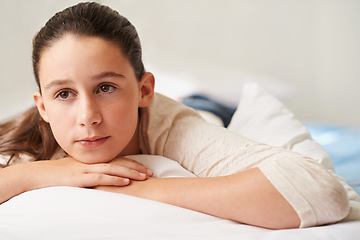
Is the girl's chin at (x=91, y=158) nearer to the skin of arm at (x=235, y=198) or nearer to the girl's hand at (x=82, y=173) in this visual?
the girl's hand at (x=82, y=173)

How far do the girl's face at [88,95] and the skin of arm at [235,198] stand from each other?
0.14 metres

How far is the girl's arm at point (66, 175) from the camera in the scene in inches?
28.0

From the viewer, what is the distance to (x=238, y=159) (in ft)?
2.56

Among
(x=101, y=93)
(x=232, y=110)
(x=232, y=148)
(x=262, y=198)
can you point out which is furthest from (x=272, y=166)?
(x=232, y=110)

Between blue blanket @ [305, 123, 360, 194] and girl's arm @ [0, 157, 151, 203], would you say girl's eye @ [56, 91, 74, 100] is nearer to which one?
girl's arm @ [0, 157, 151, 203]

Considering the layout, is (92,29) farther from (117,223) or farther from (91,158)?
(117,223)

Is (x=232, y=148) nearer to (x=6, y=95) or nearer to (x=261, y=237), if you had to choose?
(x=261, y=237)

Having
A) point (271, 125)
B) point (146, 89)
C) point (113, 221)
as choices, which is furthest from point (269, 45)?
point (113, 221)

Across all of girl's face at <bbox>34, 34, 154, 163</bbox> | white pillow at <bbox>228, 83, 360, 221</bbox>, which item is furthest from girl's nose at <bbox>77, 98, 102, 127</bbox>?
white pillow at <bbox>228, 83, 360, 221</bbox>

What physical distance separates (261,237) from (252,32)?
2085 mm

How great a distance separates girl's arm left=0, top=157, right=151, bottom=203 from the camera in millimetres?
712

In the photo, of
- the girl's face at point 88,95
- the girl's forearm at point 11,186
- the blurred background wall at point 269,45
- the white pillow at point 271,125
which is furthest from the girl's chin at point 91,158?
the blurred background wall at point 269,45

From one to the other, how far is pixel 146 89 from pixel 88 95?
0.20m

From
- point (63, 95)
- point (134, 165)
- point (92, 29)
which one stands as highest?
point (92, 29)
